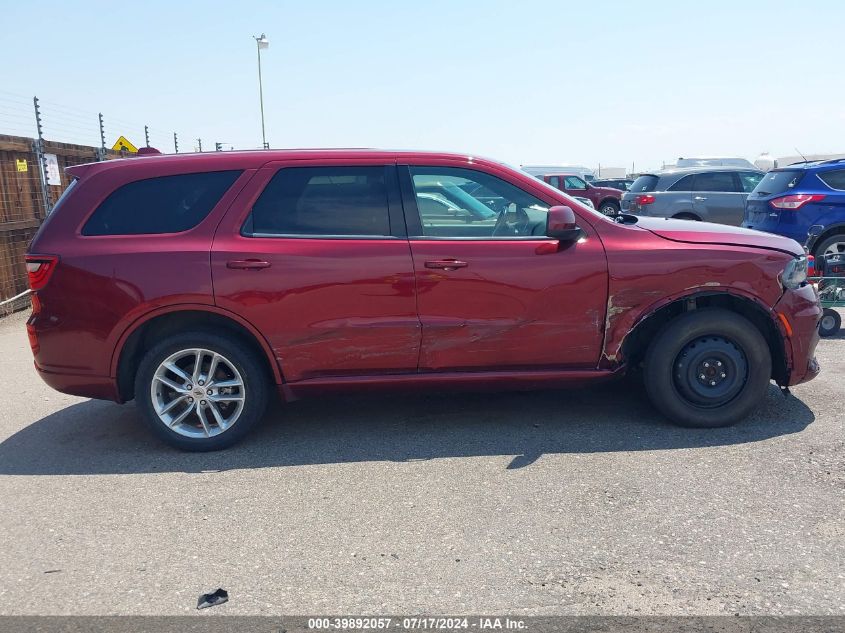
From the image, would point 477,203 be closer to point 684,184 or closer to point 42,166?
point 42,166

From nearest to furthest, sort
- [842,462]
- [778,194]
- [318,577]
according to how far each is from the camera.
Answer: [318,577] → [842,462] → [778,194]

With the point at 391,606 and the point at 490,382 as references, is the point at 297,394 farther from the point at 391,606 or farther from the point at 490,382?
the point at 391,606

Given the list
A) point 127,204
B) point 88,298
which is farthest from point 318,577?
point 127,204

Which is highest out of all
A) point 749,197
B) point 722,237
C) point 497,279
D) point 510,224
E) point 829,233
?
point 510,224

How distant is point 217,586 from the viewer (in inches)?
123

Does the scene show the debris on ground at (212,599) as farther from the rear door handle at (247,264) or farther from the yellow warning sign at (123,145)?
the yellow warning sign at (123,145)

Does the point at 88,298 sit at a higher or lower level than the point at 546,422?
higher

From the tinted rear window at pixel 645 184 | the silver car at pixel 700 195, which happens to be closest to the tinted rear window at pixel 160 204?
the silver car at pixel 700 195

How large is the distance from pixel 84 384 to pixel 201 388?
2.47ft

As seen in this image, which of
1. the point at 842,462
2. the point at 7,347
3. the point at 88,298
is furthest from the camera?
the point at 7,347

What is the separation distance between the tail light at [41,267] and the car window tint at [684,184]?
12421 millimetres

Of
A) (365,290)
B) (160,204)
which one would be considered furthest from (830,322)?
(160,204)

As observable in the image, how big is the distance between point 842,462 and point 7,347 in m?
8.09

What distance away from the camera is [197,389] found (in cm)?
463
